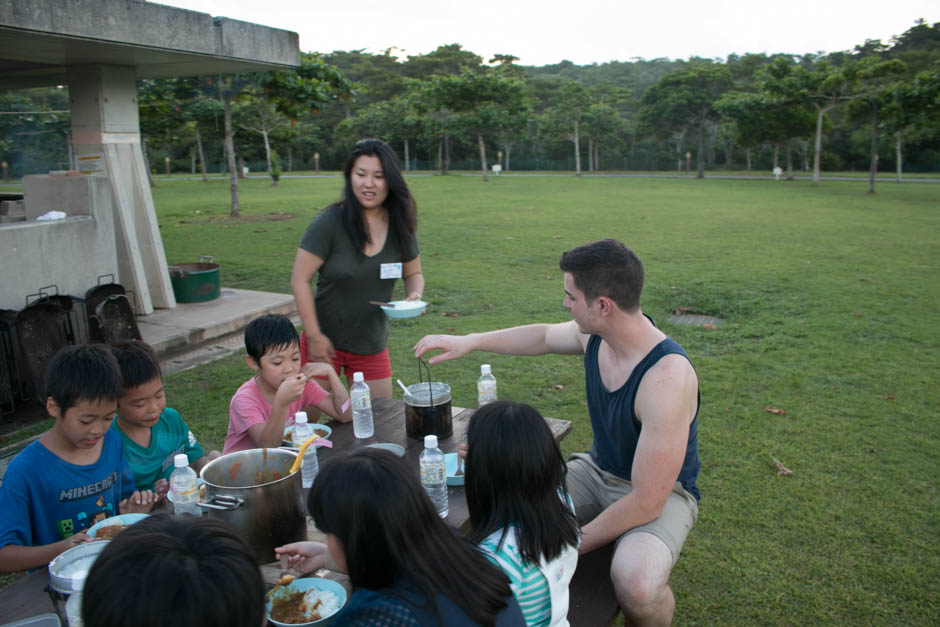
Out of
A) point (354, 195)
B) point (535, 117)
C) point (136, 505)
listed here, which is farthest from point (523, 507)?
point (535, 117)

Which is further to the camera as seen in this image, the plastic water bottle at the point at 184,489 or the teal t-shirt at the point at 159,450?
the teal t-shirt at the point at 159,450

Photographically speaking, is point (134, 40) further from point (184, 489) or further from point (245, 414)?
point (184, 489)

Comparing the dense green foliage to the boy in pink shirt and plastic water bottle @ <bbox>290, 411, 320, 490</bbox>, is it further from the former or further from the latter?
the boy in pink shirt

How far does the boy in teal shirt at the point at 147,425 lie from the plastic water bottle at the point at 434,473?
984 millimetres

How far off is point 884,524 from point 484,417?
284 cm

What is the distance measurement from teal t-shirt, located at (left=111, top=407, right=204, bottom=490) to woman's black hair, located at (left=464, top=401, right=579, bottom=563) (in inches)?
59.0


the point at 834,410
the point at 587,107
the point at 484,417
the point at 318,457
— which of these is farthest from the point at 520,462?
the point at 587,107

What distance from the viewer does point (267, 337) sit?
288cm

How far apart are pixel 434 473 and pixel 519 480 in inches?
18.5

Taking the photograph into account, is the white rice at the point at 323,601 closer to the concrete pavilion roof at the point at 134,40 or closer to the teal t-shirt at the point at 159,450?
the teal t-shirt at the point at 159,450

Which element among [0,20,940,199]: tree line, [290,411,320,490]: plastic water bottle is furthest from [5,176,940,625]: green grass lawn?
[0,20,940,199]: tree line

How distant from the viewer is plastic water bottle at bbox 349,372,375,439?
282cm

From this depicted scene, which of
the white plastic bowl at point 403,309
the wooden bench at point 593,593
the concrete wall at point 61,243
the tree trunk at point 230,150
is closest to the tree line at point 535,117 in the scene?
the tree trunk at point 230,150

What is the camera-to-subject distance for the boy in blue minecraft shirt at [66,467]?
2156 millimetres
